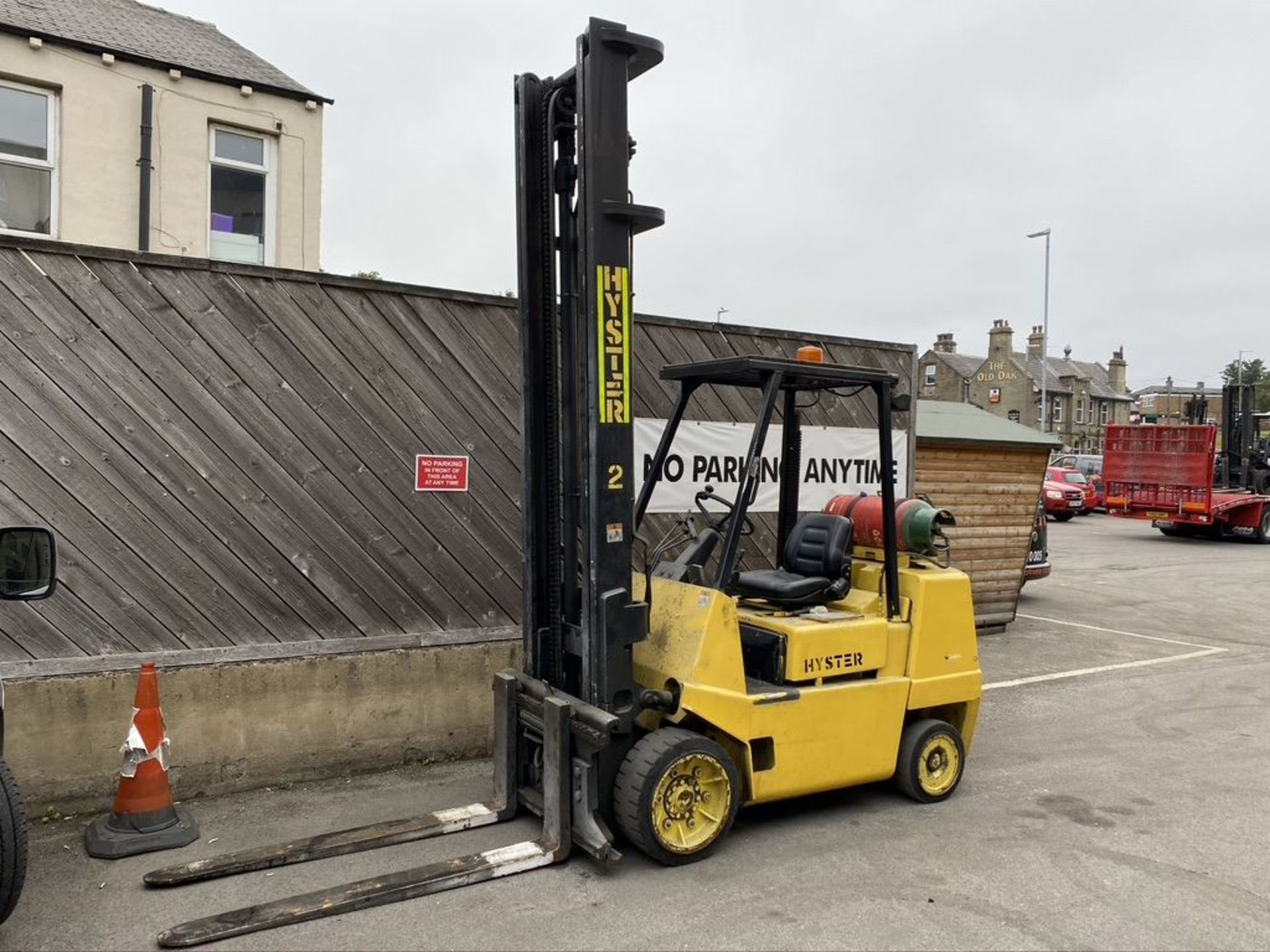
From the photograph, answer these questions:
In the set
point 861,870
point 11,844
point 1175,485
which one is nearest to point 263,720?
point 11,844

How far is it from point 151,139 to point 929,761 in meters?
10.8

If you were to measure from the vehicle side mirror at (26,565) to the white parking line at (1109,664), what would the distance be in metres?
7.28

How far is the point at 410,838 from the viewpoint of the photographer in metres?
4.76

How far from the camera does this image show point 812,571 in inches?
221

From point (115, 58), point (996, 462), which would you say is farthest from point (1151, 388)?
point (115, 58)

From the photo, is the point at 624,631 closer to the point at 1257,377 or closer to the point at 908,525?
the point at 908,525

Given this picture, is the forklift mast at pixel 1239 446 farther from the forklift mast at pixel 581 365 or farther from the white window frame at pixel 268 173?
the forklift mast at pixel 581 365

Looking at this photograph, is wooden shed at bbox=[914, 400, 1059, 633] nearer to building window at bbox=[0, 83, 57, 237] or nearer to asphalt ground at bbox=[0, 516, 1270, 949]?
asphalt ground at bbox=[0, 516, 1270, 949]

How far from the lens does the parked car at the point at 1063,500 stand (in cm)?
2908

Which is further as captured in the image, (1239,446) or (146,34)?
(1239,446)

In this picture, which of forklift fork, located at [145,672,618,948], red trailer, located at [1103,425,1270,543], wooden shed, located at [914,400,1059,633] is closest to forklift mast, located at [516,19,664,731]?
forklift fork, located at [145,672,618,948]

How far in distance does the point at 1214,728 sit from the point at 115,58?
12828 mm

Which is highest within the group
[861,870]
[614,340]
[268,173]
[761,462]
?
[268,173]

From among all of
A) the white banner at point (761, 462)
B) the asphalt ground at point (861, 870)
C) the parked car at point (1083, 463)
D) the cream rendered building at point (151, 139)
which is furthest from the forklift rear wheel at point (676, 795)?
the parked car at point (1083, 463)
